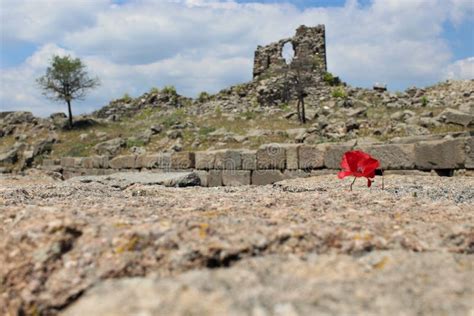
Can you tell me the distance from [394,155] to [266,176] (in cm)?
311

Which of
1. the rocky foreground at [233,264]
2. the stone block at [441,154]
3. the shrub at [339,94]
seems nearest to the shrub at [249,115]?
the shrub at [339,94]

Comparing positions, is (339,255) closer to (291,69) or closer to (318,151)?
(318,151)

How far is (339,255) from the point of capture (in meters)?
1.68

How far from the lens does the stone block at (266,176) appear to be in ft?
33.1

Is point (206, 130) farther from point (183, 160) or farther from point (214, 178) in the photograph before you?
point (214, 178)

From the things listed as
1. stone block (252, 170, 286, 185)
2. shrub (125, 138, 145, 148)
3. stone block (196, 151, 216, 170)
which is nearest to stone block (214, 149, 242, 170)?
stone block (196, 151, 216, 170)

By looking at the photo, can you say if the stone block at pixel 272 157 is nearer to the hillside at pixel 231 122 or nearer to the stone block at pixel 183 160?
the stone block at pixel 183 160

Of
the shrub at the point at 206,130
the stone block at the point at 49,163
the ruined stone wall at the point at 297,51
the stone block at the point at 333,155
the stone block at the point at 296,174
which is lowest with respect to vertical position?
the stone block at the point at 49,163

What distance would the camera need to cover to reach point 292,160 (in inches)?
385

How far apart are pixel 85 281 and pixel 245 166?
9.29 m

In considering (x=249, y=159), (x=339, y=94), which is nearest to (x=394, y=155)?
(x=249, y=159)

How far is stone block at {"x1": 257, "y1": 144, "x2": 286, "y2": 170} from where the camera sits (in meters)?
10.0

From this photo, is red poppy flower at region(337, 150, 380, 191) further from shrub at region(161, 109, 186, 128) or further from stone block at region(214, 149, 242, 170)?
shrub at region(161, 109, 186, 128)

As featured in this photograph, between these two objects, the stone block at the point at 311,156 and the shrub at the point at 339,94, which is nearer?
the stone block at the point at 311,156
